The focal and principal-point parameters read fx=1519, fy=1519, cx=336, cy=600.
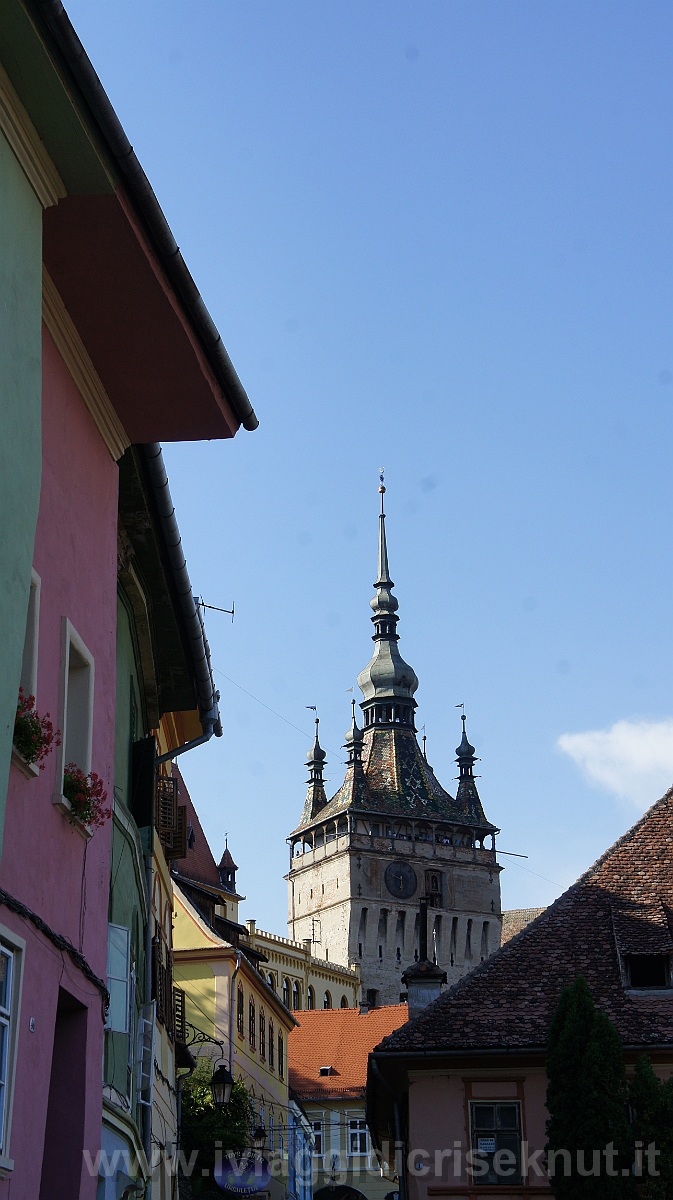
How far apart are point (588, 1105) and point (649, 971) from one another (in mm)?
3198

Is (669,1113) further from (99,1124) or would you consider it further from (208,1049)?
(208,1049)

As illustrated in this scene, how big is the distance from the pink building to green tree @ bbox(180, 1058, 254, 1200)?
19968 millimetres

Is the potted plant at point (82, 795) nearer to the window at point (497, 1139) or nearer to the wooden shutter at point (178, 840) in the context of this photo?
the wooden shutter at point (178, 840)

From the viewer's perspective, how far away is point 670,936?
67.7 ft

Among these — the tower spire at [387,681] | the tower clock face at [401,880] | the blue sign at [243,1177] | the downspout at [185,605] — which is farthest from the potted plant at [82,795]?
the tower spire at [387,681]

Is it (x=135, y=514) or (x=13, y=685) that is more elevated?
(x=135, y=514)

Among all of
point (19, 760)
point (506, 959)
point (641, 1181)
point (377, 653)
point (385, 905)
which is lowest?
point (641, 1181)

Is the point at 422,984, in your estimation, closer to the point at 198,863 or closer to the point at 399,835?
the point at 198,863

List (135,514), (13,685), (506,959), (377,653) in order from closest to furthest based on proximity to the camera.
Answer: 1. (13,685)
2. (135,514)
3. (506,959)
4. (377,653)

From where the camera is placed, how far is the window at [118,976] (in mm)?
11555

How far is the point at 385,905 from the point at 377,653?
2084 centimetres

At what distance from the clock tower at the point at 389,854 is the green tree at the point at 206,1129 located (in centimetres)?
7236

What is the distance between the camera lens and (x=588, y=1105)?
17625mm

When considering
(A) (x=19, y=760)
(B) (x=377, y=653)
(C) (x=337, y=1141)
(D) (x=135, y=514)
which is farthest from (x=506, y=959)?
(B) (x=377, y=653)
